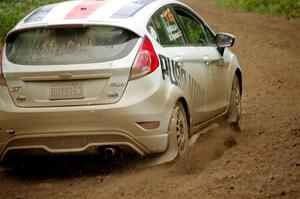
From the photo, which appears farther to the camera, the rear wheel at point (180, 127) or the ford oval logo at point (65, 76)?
the rear wheel at point (180, 127)

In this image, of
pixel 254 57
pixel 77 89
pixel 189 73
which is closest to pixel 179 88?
pixel 189 73

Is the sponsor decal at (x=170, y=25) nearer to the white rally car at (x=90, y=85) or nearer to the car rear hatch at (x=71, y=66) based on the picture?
the white rally car at (x=90, y=85)

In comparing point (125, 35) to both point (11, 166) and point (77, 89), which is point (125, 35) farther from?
point (11, 166)

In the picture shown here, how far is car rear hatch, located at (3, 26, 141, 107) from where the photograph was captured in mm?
7441

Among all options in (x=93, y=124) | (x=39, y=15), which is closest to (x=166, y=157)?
(x=93, y=124)

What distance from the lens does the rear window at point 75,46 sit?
7.56 metres

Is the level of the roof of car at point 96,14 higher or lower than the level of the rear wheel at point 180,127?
higher

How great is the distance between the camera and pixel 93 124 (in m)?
7.43

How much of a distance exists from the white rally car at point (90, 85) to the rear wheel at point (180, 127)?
1 centimetres

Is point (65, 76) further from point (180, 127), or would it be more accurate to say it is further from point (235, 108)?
point (235, 108)

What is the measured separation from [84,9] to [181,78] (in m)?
1.19

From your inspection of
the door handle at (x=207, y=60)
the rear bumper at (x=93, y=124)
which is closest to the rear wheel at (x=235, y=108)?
the door handle at (x=207, y=60)

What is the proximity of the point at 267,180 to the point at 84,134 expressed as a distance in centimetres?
185

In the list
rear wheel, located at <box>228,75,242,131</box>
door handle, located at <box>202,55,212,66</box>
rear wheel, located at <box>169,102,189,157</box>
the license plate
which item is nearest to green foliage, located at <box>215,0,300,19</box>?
rear wheel, located at <box>228,75,242,131</box>
